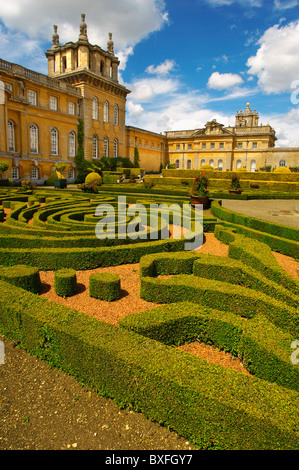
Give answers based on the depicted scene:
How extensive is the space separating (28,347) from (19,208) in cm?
822

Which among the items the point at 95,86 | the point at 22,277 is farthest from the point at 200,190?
the point at 95,86

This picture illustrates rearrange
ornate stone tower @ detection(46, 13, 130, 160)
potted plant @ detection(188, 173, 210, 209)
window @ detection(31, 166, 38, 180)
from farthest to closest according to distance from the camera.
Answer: ornate stone tower @ detection(46, 13, 130, 160)
window @ detection(31, 166, 38, 180)
potted plant @ detection(188, 173, 210, 209)

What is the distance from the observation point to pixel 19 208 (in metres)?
10.8

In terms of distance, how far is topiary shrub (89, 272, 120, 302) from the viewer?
4.97 meters

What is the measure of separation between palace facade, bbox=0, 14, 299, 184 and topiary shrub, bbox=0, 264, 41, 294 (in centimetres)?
2473

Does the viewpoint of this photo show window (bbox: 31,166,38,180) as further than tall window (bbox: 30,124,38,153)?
Yes

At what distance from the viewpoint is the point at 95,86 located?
37.6 meters

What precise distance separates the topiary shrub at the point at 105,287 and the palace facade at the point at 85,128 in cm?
2548

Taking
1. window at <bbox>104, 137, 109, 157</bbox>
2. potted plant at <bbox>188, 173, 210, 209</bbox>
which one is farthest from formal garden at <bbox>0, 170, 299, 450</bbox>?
window at <bbox>104, 137, 109, 157</bbox>

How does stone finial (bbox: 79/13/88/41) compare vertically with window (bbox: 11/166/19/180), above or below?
above

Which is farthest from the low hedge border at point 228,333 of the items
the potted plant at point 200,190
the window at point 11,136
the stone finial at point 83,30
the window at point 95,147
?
the stone finial at point 83,30

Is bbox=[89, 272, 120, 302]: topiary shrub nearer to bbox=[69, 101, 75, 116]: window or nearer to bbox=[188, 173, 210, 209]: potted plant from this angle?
bbox=[188, 173, 210, 209]: potted plant
